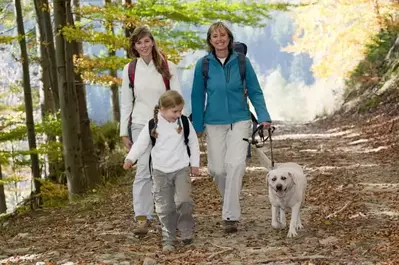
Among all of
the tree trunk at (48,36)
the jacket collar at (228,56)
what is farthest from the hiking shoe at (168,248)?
the tree trunk at (48,36)

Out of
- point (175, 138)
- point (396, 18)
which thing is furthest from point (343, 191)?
point (396, 18)

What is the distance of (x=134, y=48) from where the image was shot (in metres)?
6.02

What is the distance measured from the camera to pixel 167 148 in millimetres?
5551

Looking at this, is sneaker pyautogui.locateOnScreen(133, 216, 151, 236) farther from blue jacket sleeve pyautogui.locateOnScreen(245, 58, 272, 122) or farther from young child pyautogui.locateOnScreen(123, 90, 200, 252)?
blue jacket sleeve pyautogui.locateOnScreen(245, 58, 272, 122)

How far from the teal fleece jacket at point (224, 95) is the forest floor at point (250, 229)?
4.11ft

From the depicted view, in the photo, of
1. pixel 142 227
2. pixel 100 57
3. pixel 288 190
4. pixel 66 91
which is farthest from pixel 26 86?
pixel 288 190

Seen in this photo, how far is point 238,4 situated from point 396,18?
790 centimetres

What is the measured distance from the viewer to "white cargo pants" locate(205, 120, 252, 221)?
6.00 m

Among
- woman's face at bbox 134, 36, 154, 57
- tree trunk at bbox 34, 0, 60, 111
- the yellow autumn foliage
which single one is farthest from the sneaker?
the yellow autumn foliage

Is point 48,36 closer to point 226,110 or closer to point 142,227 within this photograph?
point 142,227

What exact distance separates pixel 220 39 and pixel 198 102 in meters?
0.70

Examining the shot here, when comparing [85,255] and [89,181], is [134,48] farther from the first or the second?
[89,181]

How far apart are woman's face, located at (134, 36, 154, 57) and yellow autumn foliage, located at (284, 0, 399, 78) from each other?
46.8ft

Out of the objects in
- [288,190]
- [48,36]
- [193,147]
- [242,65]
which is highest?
[48,36]
